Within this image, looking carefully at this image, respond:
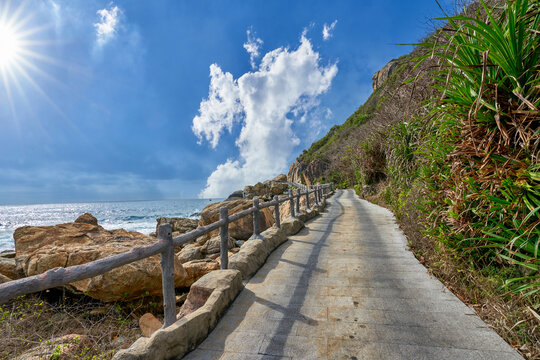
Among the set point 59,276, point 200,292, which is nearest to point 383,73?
point 200,292

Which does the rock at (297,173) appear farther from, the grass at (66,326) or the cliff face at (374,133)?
the grass at (66,326)

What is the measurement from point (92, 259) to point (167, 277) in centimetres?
397

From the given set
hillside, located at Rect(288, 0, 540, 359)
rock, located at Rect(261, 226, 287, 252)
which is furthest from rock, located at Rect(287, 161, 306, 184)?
hillside, located at Rect(288, 0, 540, 359)

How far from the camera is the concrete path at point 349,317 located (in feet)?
7.66

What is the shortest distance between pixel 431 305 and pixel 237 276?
262 cm

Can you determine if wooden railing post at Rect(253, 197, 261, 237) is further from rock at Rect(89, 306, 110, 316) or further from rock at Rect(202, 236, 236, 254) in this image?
rock at Rect(202, 236, 236, 254)

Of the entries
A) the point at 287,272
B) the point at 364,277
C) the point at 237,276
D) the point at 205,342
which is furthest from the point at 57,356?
the point at 364,277

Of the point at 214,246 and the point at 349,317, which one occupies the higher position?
the point at 349,317

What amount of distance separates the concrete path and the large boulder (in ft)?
8.59

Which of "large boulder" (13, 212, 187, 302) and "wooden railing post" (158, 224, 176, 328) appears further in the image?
"large boulder" (13, 212, 187, 302)

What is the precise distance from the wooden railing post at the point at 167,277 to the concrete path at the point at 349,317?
0.47 m

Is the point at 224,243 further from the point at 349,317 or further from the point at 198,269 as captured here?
the point at 198,269

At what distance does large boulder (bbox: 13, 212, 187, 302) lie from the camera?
4977 millimetres

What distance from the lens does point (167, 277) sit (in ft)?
8.84
